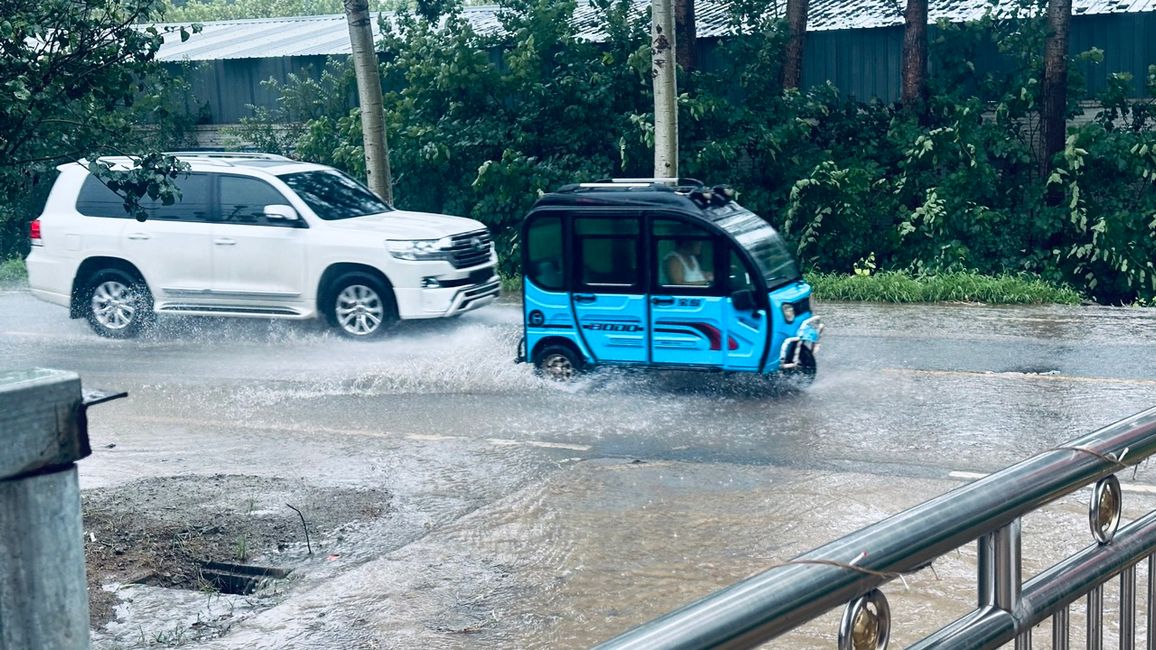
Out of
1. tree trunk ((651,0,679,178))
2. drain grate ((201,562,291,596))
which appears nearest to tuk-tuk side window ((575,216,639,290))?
drain grate ((201,562,291,596))

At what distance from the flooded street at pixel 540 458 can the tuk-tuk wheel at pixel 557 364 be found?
17cm

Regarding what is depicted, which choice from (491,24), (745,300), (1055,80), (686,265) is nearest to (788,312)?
(745,300)

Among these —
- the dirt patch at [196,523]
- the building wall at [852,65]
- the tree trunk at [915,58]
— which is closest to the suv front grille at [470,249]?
the dirt patch at [196,523]

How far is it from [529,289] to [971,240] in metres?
9.20

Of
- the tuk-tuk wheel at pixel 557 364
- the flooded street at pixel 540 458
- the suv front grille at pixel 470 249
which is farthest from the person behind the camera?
the suv front grille at pixel 470 249

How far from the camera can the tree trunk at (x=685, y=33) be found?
68.3 ft

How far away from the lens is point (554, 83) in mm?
20766

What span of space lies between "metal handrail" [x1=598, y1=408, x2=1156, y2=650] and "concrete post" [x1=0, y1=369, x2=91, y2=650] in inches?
35.7

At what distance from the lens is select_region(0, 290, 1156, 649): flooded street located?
6.68 m

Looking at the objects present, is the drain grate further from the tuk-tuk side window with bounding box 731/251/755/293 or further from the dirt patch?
the tuk-tuk side window with bounding box 731/251/755/293

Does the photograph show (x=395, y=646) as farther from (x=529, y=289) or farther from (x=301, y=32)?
(x=301, y=32)

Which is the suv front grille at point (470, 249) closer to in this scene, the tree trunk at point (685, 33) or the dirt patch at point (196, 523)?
the dirt patch at point (196, 523)

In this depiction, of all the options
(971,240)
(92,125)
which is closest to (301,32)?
(971,240)

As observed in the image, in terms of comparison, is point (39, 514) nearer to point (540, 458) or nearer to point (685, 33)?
point (540, 458)
